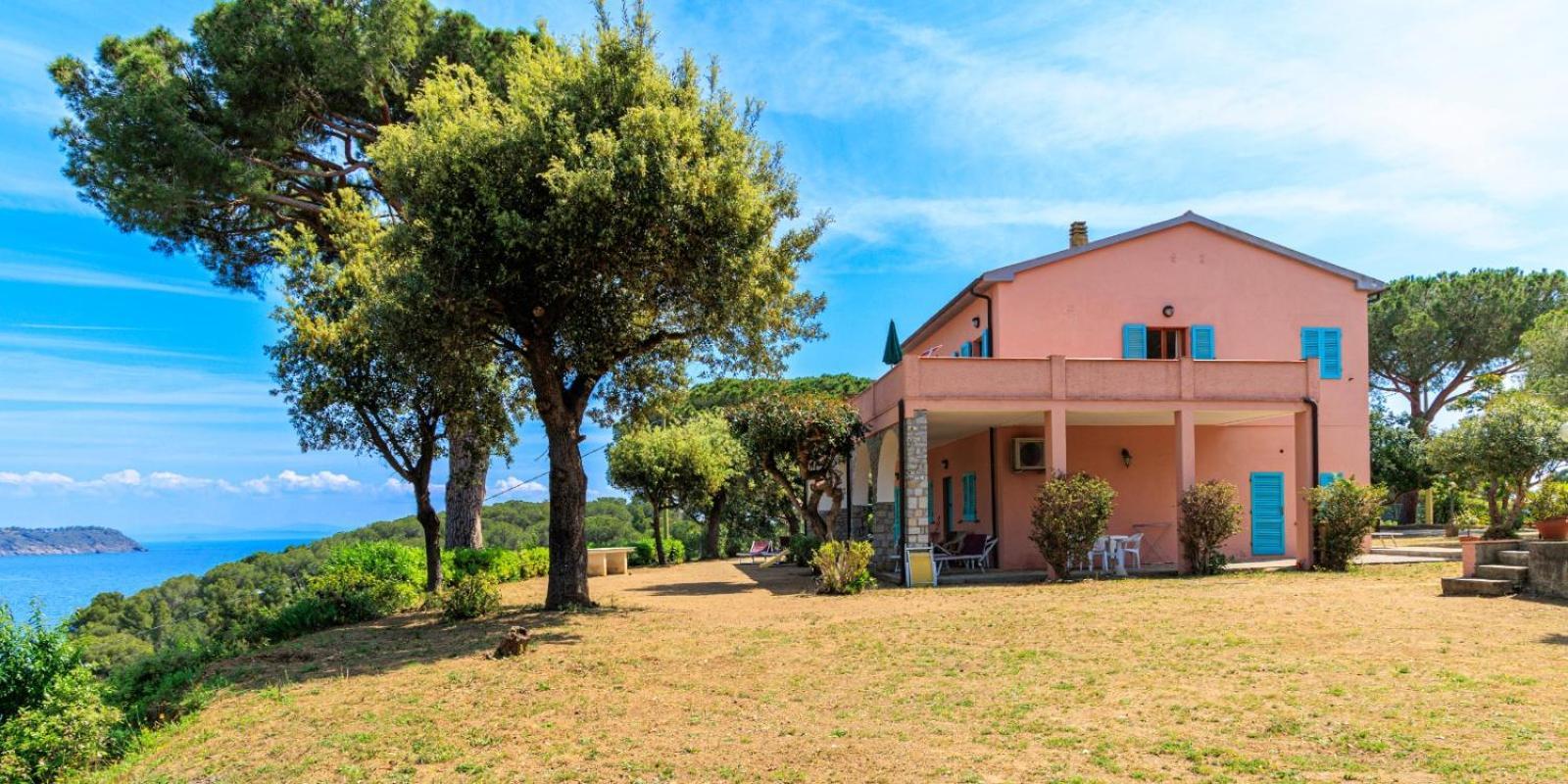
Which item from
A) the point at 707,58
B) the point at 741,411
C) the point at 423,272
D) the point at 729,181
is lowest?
the point at 741,411

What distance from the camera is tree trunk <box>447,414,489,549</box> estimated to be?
18.5m

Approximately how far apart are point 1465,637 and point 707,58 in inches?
452

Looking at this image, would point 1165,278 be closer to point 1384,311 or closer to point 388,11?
point 388,11

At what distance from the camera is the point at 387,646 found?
11688 mm

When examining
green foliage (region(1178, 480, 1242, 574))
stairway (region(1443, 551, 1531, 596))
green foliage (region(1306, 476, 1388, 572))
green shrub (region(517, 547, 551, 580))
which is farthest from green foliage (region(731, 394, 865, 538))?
stairway (region(1443, 551, 1531, 596))

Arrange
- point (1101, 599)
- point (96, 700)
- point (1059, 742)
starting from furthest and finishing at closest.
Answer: point (1101, 599) < point (96, 700) < point (1059, 742)

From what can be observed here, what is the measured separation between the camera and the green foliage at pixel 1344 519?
53.7 ft

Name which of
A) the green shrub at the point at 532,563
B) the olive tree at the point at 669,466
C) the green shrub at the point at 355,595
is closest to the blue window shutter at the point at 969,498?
the olive tree at the point at 669,466

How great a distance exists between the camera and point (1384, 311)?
123 ft

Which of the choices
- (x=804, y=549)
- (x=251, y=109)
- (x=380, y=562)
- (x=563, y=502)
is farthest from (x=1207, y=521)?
(x=251, y=109)

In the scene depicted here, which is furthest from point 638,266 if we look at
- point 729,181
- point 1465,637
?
point 1465,637

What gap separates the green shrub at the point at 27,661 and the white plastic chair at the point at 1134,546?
601 inches

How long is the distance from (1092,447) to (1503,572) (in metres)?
8.25

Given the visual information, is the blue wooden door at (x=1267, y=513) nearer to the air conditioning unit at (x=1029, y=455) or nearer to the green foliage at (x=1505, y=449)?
the green foliage at (x=1505, y=449)
